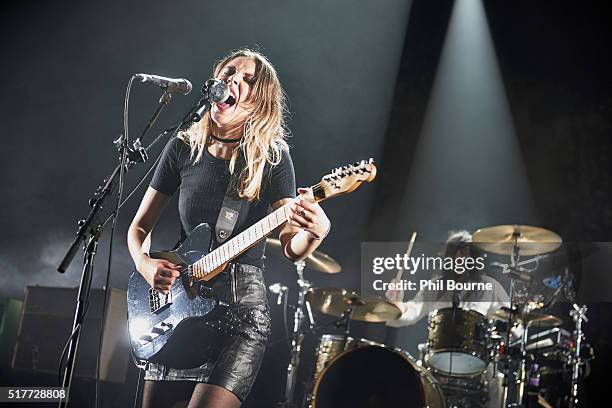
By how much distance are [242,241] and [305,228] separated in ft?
0.92

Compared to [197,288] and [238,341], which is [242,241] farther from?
[238,341]

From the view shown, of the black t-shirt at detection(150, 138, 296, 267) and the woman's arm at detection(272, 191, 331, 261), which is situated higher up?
the black t-shirt at detection(150, 138, 296, 267)

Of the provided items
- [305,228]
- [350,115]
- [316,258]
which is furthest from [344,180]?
[350,115]

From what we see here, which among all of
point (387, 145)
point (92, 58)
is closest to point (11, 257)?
point (92, 58)

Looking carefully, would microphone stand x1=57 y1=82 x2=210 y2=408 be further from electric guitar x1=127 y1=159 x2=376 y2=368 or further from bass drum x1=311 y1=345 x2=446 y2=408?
bass drum x1=311 y1=345 x2=446 y2=408

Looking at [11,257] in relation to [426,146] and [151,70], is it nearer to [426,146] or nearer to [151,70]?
[151,70]

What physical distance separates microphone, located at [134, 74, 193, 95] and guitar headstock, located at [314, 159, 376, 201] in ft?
2.63

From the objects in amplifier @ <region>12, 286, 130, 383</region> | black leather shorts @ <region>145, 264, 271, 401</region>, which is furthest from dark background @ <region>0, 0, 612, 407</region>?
black leather shorts @ <region>145, 264, 271, 401</region>

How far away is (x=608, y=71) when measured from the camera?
575 cm

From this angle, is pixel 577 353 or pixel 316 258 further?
pixel 316 258

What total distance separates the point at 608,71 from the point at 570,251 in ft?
5.55

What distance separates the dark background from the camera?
5.35m

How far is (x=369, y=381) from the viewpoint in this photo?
174 inches

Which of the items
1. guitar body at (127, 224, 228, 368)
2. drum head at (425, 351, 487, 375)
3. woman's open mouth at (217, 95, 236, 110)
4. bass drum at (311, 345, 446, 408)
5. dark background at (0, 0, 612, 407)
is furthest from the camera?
dark background at (0, 0, 612, 407)
